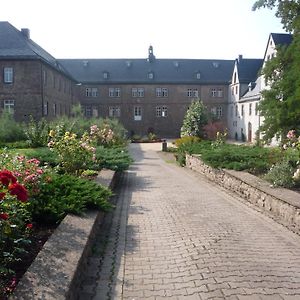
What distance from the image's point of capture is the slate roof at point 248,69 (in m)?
48.9

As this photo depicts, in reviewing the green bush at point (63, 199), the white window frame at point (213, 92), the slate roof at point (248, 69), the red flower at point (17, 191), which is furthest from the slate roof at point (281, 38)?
the red flower at point (17, 191)

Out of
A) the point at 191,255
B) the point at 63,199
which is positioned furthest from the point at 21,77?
the point at 191,255

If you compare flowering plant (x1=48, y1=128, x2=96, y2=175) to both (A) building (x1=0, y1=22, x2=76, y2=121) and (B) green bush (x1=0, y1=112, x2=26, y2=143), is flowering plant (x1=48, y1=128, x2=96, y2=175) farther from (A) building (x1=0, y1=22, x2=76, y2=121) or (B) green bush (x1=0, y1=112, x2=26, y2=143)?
(A) building (x1=0, y1=22, x2=76, y2=121)

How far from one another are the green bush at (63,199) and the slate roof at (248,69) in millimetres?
44635

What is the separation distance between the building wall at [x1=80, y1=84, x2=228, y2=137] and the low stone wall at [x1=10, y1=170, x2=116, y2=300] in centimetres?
4920

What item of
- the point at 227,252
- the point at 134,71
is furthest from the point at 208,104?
the point at 227,252

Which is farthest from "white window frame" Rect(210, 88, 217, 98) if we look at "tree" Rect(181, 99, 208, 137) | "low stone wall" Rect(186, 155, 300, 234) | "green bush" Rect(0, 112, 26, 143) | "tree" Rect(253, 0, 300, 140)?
"low stone wall" Rect(186, 155, 300, 234)

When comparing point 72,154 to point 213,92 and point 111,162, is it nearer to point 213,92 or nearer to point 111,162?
point 111,162

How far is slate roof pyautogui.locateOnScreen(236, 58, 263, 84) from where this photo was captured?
161 feet

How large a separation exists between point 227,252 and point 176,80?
164 feet

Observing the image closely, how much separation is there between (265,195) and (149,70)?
48.4 m

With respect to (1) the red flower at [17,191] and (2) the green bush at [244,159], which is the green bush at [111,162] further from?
(1) the red flower at [17,191]

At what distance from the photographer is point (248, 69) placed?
49594 millimetres

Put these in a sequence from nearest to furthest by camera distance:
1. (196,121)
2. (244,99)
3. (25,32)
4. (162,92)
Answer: (196,121) → (25,32) → (244,99) → (162,92)
